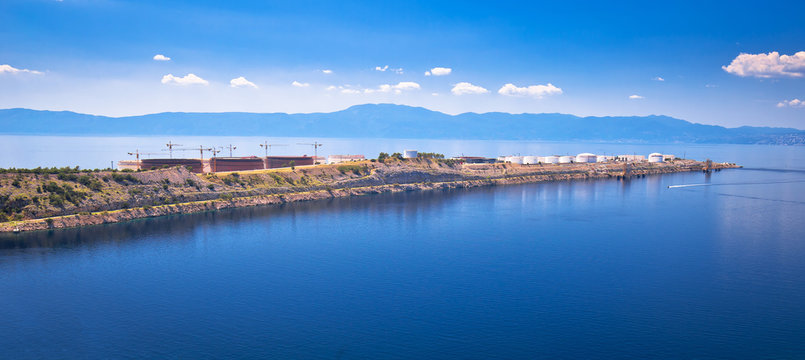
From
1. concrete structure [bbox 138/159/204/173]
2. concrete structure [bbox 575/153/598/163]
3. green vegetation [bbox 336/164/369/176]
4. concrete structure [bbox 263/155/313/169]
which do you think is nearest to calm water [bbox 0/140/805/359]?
concrete structure [bbox 138/159/204/173]

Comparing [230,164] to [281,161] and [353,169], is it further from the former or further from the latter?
[353,169]

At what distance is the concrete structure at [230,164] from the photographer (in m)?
107

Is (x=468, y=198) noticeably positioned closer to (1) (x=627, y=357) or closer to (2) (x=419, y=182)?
(2) (x=419, y=182)

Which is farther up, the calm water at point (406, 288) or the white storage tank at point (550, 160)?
the white storage tank at point (550, 160)

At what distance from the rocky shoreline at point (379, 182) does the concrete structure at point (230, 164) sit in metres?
13.5

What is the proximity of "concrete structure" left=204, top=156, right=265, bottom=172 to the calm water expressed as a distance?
3111cm

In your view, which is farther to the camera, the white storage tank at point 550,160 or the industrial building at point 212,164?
the white storage tank at point 550,160

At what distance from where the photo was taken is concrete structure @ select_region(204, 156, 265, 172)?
352ft

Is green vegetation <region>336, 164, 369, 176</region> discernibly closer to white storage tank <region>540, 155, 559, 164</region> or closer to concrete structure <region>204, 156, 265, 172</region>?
concrete structure <region>204, 156, 265, 172</region>

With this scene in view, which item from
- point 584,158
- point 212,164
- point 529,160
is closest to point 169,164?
point 212,164

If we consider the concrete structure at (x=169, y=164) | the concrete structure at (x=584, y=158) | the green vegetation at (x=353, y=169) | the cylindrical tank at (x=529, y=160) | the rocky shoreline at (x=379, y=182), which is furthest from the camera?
the concrete structure at (x=584, y=158)

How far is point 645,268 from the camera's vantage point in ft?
162

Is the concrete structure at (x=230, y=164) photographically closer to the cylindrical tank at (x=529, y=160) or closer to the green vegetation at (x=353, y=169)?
the green vegetation at (x=353, y=169)

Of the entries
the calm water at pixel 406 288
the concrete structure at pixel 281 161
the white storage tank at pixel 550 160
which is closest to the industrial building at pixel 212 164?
the concrete structure at pixel 281 161
